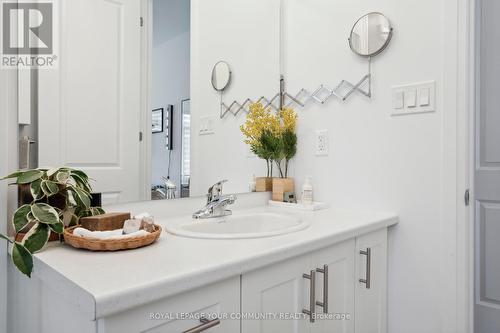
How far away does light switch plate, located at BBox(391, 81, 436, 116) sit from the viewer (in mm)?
1307

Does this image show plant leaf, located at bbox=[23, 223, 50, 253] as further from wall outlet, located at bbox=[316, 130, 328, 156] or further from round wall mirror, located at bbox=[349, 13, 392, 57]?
round wall mirror, located at bbox=[349, 13, 392, 57]

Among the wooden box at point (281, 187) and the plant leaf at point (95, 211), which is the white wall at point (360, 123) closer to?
the wooden box at point (281, 187)

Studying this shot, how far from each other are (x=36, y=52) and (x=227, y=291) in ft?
2.86

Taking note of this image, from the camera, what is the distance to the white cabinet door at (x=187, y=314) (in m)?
0.62

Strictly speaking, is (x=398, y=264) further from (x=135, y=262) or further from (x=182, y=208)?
(x=135, y=262)

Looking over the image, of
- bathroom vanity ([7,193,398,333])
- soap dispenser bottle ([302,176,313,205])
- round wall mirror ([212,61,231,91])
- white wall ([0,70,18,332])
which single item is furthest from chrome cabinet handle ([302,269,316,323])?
round wall mirror ([212,61,231,91])

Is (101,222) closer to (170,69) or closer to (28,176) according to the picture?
(28,176)

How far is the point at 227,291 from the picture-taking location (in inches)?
30.8

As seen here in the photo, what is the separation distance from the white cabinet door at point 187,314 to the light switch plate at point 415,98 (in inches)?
38.7

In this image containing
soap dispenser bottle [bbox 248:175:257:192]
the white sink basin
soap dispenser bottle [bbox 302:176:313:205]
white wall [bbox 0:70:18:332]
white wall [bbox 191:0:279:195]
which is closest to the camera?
white wall [bbox 0:70:18:332]

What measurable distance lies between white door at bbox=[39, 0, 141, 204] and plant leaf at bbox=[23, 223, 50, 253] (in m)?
0.30

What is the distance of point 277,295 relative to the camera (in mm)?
909

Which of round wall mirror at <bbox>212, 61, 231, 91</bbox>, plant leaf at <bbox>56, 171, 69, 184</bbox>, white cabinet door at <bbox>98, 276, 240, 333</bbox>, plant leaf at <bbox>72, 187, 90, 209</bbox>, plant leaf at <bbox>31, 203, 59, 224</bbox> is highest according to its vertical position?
round wall mirror at <bbox>212, 61, 231, 91</bbox>

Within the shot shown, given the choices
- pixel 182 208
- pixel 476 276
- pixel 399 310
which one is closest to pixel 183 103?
pixel 182 208
